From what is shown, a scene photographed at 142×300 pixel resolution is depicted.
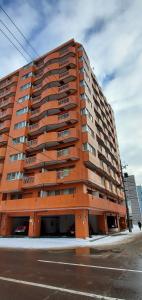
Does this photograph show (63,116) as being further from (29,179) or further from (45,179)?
(29,179)

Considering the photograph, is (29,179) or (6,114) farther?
(6,114)

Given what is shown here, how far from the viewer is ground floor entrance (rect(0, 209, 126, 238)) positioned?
864 inches

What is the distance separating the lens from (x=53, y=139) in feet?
89.9

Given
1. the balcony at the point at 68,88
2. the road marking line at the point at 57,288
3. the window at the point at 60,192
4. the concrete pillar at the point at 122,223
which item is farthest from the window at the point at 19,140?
the concrete pillar at the point at 122,223

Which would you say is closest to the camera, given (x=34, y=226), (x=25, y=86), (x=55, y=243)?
(x=55, y=243)

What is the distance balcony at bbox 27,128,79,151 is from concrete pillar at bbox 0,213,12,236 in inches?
425

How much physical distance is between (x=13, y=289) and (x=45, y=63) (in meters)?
36.0

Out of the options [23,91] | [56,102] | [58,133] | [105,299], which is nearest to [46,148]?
[58,133]

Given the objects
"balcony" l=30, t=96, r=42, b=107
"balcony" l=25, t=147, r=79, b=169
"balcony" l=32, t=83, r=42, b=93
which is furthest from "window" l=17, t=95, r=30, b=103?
"balcony" l=25, t=147, r=79, b=169

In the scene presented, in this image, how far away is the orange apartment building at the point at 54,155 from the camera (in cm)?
2398

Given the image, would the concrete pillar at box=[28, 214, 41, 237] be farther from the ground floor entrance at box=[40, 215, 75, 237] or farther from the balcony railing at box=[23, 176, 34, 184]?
the ground floor entrance at box=[40, 215, 75, 237]

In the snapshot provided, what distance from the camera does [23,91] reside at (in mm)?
35875

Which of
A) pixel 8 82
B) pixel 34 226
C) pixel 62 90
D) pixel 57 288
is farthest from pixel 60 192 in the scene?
pixel 8 82

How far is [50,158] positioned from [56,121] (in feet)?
20.3
